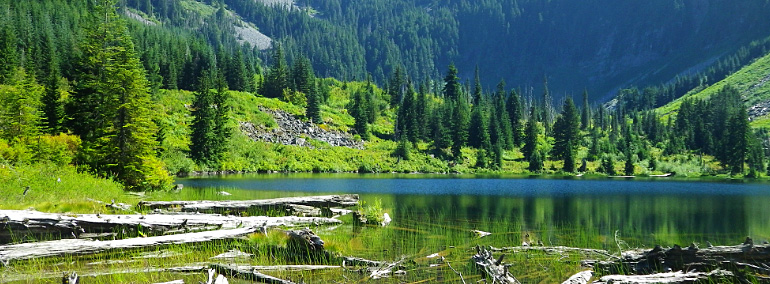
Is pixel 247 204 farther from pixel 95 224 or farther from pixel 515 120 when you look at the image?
pixel 515 120

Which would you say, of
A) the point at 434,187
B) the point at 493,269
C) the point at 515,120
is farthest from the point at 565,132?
the point at 493,269

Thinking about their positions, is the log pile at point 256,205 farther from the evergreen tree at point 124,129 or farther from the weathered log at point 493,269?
the weathered log at point 493,269

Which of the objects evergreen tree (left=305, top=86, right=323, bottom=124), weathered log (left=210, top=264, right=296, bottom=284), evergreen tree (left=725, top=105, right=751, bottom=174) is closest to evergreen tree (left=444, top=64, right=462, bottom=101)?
evergreen tree (left=305, top=86, right=323, bottom=124)

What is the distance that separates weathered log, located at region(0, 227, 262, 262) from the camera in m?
11.4

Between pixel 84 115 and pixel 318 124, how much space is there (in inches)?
2933

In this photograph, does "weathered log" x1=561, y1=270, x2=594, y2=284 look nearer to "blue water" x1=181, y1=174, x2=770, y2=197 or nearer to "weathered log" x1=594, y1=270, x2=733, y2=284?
"weathered log" x1=594, y1=270, x2=733, y2=284

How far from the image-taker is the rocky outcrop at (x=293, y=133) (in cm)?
9162

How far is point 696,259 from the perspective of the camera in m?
10.9

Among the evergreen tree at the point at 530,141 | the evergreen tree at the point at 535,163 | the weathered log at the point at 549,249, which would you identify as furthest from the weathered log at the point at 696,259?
the evergreen tree at the point at 530,141

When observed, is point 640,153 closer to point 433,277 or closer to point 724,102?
point 724,102

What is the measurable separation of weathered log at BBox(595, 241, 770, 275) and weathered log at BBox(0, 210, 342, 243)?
1123 centimetres

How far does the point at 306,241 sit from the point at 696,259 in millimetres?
9186

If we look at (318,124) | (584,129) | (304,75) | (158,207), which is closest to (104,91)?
(158,207)

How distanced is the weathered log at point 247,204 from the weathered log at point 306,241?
7.87m
